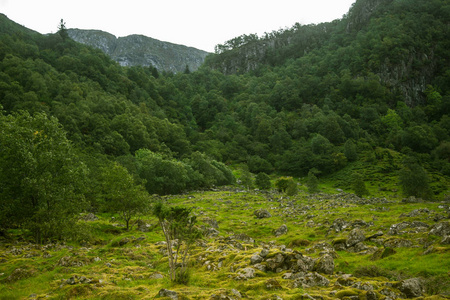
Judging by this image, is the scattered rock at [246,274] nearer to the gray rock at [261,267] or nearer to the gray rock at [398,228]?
the gray rock at [261,267]

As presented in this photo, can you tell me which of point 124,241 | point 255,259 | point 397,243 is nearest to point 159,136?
Result: point 124,241

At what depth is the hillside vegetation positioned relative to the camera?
18.3 metres

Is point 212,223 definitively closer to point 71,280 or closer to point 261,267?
point 261,267

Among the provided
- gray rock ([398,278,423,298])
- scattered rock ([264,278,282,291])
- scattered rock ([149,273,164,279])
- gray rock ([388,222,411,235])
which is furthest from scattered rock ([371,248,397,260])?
scattered rock ([149,273,164,279])

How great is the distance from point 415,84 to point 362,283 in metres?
232

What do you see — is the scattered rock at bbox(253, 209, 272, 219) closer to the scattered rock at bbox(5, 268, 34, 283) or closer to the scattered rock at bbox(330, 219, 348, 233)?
the scattered rock at bbox(330, 219, 348, 233)

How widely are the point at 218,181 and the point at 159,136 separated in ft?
163

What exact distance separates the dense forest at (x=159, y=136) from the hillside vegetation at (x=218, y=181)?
36 cm

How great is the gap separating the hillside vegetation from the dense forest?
0.36m

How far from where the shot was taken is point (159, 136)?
138m

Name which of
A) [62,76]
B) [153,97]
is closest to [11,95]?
[62,76]

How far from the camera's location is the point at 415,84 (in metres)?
196

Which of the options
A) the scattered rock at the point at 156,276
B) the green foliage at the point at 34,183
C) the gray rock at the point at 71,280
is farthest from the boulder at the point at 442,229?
the green foliage at the point at 34,183

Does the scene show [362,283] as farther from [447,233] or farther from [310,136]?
[310,136]
